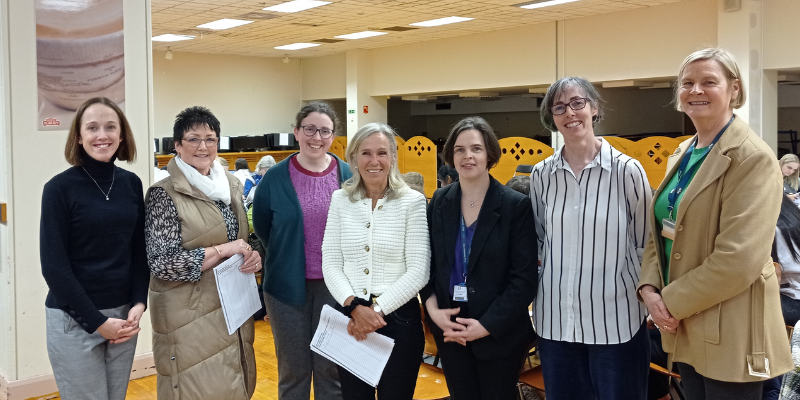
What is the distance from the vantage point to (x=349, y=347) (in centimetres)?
265

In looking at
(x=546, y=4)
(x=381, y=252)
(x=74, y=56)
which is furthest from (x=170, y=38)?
(x=381, y=252)

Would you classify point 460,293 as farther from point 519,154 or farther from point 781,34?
point 519,154

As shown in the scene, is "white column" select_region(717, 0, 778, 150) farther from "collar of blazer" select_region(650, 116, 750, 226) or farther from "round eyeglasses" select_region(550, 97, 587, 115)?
"collar of blazer" select_region(650, 116, 750, 226)

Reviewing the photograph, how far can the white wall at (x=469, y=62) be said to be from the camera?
11625 millimetres

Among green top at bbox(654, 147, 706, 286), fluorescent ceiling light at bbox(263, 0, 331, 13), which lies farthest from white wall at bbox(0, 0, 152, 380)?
fluorescent ceiling light at bbox(263, 0, 331, 13)

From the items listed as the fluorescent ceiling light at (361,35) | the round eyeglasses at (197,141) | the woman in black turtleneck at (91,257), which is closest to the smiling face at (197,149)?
the round eyeglasses at (197,141)

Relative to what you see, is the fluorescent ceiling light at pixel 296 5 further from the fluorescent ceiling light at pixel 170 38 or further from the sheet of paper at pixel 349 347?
the sheet of paper at pixel 349 347

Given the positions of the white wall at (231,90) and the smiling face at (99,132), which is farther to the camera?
the white wall at (231,90)

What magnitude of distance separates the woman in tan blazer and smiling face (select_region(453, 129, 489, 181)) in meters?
0.69

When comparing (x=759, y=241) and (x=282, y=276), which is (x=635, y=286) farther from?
(x=282, y=276)

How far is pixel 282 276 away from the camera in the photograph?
114 inches

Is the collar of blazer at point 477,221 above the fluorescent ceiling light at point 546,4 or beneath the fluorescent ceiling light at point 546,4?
beneath

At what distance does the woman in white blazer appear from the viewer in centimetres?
257

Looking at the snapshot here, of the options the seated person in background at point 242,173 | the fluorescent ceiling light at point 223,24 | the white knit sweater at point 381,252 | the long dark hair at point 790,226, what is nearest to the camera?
the white knit sweater at point 381,252
